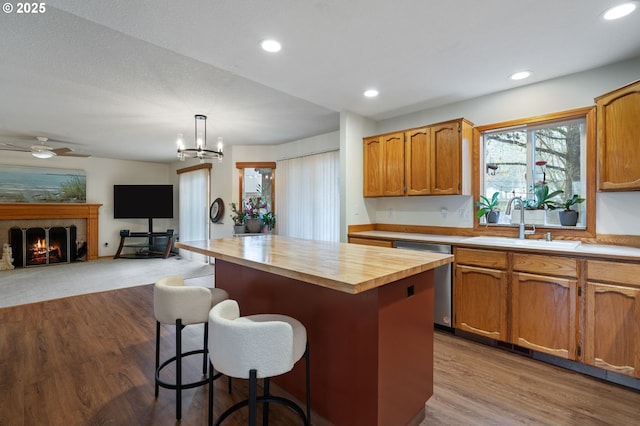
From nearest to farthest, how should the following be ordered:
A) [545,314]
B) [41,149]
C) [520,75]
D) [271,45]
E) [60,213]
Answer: [271,45] < [545,314] < [520,75] < [41,149] < [60,213]

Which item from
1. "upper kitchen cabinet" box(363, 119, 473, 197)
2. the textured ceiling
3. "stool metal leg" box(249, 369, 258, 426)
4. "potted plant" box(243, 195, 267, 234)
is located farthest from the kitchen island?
"potted plant" box(243, 195, 267, 234)

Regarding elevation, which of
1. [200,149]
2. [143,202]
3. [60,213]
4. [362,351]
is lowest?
[362,351]

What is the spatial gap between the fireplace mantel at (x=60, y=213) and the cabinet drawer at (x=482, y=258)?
8130mm

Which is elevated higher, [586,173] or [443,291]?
[586,173]

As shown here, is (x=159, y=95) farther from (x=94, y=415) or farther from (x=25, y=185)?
(x=25, y=185)

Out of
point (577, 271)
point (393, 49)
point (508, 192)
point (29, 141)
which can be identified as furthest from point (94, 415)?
point (29, 141)

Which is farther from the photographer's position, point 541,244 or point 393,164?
point 393,164

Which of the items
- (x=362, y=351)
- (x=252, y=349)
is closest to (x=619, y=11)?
(x=362, y=351)

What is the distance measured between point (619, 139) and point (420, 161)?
1.63 m

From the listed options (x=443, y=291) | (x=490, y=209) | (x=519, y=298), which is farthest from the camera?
(x=490, y=209)

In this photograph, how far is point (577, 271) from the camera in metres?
2.23

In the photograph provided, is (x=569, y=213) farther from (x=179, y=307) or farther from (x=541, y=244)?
(x=179, y=307)

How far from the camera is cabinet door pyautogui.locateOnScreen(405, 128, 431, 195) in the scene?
133 inches

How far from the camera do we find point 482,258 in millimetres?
2701
